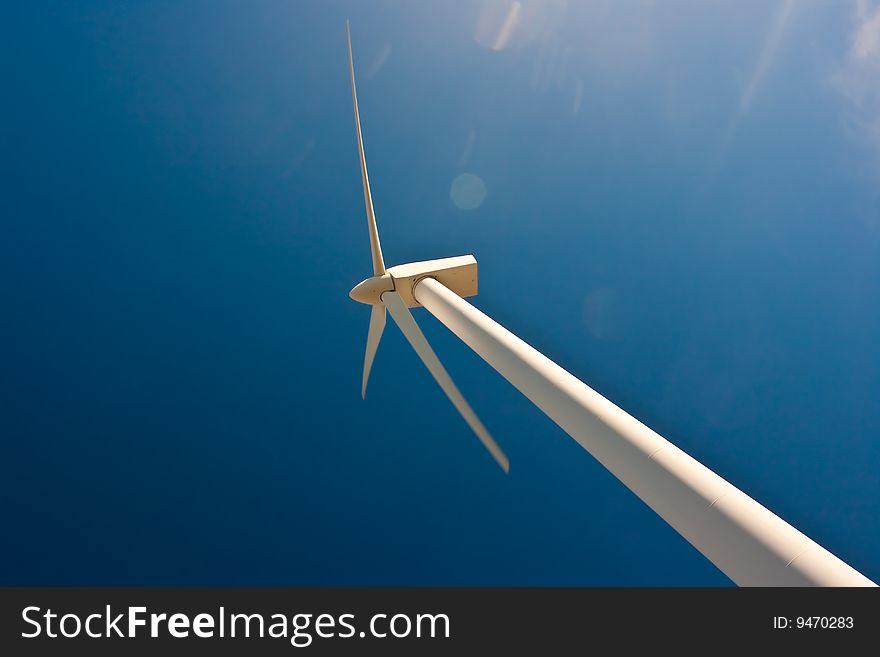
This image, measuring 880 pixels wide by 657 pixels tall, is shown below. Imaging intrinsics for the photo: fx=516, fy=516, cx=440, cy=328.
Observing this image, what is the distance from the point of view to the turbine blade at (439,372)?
8.92m

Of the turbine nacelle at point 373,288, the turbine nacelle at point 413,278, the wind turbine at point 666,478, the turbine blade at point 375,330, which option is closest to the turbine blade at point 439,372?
the wind turbine at point 666,478

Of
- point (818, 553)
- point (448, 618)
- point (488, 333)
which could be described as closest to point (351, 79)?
point (488, 333)

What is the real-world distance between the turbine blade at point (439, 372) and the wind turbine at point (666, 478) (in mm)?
33

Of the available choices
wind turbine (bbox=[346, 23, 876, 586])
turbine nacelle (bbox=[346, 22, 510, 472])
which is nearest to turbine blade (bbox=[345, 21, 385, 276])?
turbine nacelle (bbox=[346, 22, 510, 472])

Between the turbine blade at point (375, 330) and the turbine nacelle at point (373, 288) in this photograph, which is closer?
the turbine nacelle at point (373, 288)

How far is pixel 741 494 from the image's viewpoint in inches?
320

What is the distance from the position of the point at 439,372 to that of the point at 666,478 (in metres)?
6.33

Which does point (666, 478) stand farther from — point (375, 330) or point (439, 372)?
point (375, 330)

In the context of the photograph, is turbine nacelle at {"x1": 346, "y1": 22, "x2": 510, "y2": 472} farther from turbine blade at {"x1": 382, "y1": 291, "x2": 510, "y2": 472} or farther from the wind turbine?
the wind turbine

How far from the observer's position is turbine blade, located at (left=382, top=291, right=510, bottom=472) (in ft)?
29.3

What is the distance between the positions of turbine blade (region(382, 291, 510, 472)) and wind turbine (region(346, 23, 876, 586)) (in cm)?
3

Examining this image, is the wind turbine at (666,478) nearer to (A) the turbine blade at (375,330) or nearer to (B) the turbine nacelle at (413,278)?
(B) the turbine nacelle at (413,278)

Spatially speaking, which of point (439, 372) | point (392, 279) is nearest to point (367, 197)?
point (392, 279)

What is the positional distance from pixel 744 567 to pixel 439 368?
8007mm
